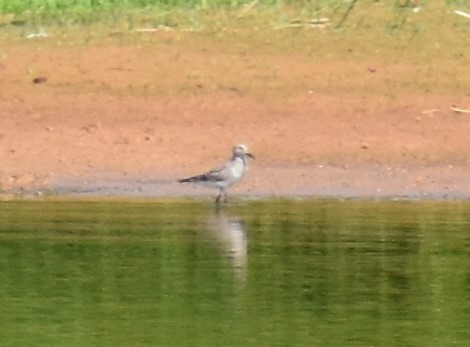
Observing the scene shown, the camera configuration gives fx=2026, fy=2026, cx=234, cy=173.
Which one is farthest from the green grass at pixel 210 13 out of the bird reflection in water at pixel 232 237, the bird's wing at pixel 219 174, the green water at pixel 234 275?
the bird reflection in water at pixel 232 237

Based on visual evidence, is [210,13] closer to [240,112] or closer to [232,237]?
[240,112]

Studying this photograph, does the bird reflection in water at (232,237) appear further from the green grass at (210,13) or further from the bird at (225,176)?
the green grass at (210,13)

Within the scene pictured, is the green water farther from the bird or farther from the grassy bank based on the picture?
the grassy bank

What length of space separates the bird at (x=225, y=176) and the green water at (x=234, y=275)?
0.59 m

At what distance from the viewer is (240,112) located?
17078 mm

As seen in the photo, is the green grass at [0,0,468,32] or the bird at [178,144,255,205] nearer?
the bird at [178,144,255,205]

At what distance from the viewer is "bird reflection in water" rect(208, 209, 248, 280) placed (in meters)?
11.3

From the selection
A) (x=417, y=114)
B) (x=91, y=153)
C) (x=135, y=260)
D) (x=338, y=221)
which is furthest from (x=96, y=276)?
(x=417, y=114)

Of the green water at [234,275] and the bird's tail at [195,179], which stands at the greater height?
the green water at [234,275]

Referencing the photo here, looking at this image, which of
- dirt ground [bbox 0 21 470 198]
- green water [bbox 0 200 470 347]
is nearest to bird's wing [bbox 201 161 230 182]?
dirt ground [bbox 0 21 470 198]

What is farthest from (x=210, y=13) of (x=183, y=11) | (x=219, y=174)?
(x=219, y=174)

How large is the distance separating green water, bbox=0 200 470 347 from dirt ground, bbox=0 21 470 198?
1308 millimetres

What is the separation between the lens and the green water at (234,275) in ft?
30.2

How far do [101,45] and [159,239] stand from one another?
680 cm
